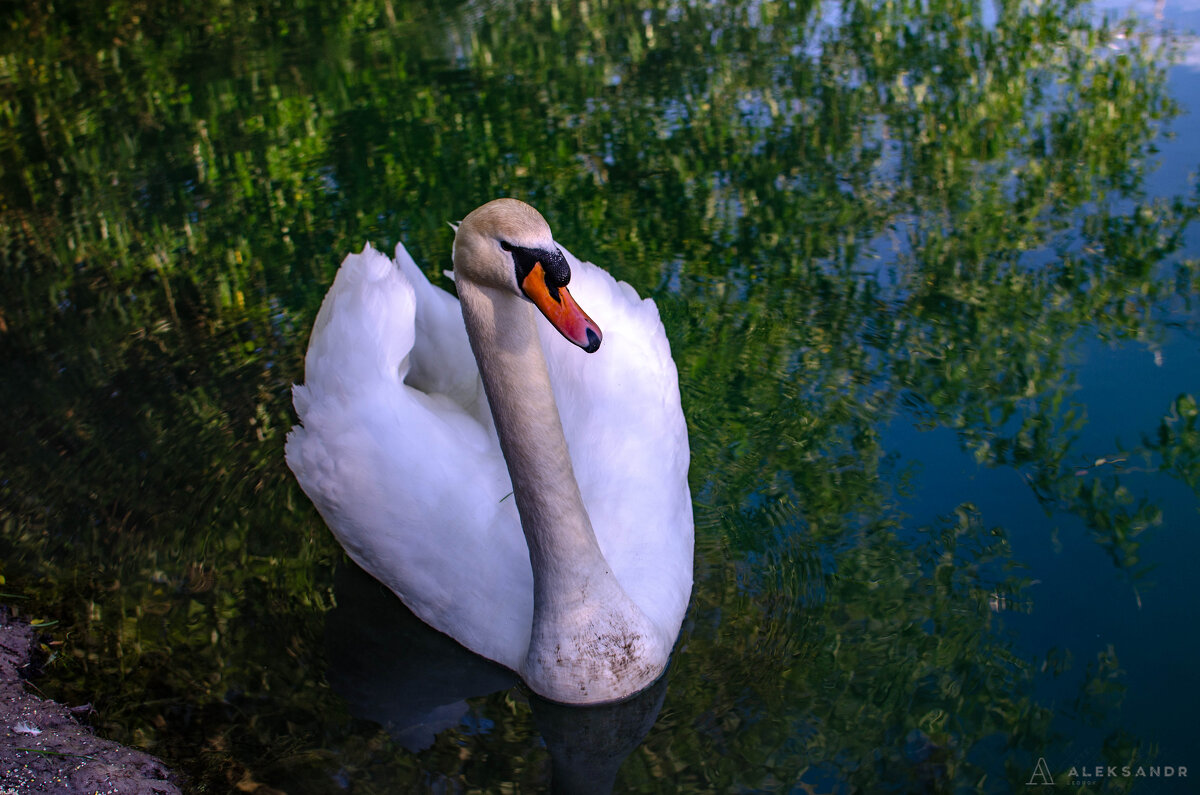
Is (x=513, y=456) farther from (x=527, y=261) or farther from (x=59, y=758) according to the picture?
(x=59, y=758)

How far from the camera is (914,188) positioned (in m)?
5.97

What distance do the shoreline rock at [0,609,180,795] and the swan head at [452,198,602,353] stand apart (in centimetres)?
171

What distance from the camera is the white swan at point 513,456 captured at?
281 cm

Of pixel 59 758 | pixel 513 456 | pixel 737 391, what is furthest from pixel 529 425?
pixel 737 391

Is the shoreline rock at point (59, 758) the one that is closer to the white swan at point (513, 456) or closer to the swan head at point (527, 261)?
the white swan at point (513, 456)

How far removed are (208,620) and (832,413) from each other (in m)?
2.40

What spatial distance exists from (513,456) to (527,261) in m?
0.62

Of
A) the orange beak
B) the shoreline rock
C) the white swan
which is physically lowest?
the shoreline rock

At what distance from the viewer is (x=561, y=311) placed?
8.39 ft

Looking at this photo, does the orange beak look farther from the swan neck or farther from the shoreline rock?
the shoreline rock

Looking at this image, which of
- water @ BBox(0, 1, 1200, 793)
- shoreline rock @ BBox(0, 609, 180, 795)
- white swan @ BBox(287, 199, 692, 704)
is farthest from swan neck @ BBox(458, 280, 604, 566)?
shoreline rock @ BBox(0, 609, 180, 795)

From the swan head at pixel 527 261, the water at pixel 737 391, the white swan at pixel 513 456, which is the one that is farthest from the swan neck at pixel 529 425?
the water at pixel 737 391

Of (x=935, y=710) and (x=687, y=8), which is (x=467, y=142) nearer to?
(x=687, y=8)

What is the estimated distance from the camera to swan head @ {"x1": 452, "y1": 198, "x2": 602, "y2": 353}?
2.56 meters
